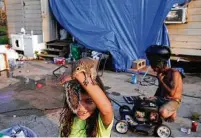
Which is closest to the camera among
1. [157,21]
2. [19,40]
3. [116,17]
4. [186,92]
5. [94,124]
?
[94,124]

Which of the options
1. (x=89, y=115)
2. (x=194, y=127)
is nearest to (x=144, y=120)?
(x=194, y=127)

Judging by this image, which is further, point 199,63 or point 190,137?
point 199,63

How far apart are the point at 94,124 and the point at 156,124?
2630 millimetres

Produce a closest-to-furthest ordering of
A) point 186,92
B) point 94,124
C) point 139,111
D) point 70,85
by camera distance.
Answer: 1. point 70,85
2. point 94,124
3. point 139,111
4. point 186,92

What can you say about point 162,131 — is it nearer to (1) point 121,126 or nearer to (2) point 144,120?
(2) point 144,120

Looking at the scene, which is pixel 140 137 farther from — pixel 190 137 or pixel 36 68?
pixel 36 68

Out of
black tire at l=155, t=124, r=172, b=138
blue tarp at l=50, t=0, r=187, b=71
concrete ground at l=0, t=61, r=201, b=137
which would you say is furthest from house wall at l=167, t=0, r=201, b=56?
black tire at l=155, t=124, r=172, b=138

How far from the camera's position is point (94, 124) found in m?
1.70

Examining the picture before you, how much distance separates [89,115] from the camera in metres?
1.66

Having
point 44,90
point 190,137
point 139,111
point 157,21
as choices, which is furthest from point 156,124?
point 157,21

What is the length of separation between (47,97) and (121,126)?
258cm

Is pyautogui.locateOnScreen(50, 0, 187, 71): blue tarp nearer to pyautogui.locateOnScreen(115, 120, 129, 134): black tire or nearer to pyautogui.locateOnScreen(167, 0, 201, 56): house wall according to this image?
pyautogui.locateOnScreen(167, 0, 201, 56): house wall

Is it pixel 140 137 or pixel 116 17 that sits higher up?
pixel 116 17

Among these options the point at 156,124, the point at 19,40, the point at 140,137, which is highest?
the point at 19,40
